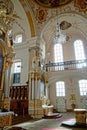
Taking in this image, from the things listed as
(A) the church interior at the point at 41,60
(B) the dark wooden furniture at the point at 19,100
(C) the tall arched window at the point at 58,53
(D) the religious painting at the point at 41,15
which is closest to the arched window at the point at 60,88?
(A) the church interior at the point at 41,60

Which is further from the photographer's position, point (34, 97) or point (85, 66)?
point (85, 66)

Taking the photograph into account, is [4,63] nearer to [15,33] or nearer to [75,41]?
[15,33]

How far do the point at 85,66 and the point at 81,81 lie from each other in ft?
7.08

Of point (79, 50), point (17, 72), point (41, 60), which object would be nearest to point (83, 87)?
point (79, 50)

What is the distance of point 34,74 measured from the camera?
433 inches

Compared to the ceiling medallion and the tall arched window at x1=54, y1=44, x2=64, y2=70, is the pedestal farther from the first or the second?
the tall arched window at x1=54, y1=44, x2=64, y2=70

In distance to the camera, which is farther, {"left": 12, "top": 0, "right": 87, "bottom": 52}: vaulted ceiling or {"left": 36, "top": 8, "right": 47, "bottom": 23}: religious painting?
{"left": 36, "top": 8, "right": 47, "bottom": 23}: religious painting

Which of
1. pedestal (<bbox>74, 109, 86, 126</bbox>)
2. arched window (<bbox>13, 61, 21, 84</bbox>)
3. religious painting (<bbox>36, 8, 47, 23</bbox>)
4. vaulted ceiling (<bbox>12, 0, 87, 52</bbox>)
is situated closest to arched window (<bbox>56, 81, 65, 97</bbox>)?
arched window (<bbox>13, 61, 21, 84</bbox>)

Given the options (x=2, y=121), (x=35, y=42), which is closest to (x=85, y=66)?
(x=35, y=42)

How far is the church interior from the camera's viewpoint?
24.4ft

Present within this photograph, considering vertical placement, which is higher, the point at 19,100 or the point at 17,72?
the point at 17,72

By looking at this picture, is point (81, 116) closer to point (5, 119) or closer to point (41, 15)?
point (5, 119)

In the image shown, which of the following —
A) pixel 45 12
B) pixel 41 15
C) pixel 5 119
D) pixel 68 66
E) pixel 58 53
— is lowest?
pixel 5 119

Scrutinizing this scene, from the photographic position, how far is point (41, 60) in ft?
42.4
